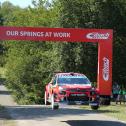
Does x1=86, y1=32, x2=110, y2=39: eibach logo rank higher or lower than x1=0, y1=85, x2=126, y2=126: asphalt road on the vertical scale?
higher

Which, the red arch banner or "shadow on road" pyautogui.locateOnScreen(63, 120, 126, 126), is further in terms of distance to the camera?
the red arch banner

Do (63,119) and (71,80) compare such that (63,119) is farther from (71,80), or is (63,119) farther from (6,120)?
(6,120)

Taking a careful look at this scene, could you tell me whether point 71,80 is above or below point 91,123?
above

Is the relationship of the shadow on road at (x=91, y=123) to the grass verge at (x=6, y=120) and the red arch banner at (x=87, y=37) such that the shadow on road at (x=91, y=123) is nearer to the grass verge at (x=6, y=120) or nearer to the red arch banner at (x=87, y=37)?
the red arch banner at (x=87, y=37)

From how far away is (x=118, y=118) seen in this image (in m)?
23.5

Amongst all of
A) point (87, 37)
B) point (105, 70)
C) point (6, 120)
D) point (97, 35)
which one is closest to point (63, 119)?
point (6, 120)

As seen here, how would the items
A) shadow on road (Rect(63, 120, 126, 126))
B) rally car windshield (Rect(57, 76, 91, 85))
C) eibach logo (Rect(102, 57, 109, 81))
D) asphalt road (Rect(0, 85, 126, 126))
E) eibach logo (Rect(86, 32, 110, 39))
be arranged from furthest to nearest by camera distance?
1. rally car windshield (Rect(57, 76, 91, 85))
2. eibach logo (Rect(102, 57, 109, 81))
3. eibach logo (Rect(86, 32, 110, 39))
4. asphalt road (Rect(0, 85, 126, 126))
5. shadow on road (Rect(63, 120, 126, 126))

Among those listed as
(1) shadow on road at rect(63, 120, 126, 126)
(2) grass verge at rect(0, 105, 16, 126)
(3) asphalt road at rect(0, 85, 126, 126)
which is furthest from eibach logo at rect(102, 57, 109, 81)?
(2) grass verge at rect(0, 105, 16, 126)

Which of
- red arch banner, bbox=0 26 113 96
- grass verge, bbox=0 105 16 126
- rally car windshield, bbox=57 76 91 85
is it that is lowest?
grass verge, bbox=0 105 16 126

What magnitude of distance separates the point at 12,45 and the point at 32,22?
5139 mm

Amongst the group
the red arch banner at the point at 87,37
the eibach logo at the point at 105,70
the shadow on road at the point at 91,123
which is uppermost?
the red arch banner at the point at 87,37

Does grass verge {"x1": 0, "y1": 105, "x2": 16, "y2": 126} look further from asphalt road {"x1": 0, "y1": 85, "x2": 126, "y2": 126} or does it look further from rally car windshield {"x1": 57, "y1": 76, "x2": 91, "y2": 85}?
rally car windshield {"x1": 57, "y1": 76, "x2": 91, "y2": 85}

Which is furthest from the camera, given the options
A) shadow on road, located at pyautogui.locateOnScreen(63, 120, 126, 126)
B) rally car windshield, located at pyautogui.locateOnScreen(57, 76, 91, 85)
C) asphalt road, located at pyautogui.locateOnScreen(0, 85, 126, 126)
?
rally car windshield, located at pyautogui.locateOnScreen(57, 76, 91, 85)

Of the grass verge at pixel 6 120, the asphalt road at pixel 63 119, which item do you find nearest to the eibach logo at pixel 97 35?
the asphalt road at pixel 63 119
